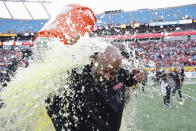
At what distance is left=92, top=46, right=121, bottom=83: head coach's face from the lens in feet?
4.07

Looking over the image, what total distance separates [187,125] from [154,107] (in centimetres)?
212

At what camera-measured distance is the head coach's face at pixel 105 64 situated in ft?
4.07

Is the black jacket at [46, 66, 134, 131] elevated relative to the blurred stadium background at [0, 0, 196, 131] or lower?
elevated

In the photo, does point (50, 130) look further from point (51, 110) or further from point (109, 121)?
point (109, 121)

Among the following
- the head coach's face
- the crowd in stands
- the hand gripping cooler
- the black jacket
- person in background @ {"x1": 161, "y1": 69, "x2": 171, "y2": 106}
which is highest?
the hand gripping cooler

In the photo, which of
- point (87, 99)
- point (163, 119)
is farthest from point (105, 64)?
point (163, 119)

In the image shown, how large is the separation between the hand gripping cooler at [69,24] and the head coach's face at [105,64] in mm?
323

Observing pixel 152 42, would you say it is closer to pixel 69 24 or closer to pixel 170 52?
pixel 170 52

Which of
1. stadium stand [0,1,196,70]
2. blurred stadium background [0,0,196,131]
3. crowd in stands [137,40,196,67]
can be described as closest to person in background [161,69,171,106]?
blurred stadium background [0,0,196,131]

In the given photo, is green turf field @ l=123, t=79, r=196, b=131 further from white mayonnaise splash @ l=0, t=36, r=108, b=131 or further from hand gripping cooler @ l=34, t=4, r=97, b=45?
white mayonnaise splash @ l=0, t=36, r=108, b=131

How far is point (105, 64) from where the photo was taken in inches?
49.1

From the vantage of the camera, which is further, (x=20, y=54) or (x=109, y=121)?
(x=20, y=54)

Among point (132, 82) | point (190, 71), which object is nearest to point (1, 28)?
point (190, 71)

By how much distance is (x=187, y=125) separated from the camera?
456 centimetres
